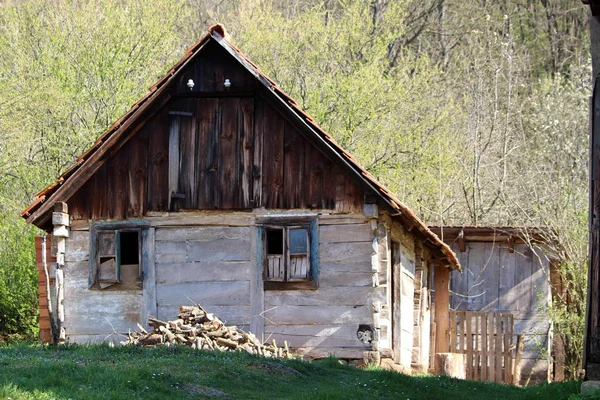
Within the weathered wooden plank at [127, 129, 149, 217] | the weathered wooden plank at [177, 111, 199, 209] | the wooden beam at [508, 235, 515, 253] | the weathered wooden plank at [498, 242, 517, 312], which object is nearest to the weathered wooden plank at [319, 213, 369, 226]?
the weathered wooden plank at [177, 111, 199, 209]

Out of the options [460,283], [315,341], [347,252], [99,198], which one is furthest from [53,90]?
[315,341]

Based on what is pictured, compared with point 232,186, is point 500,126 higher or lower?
higher

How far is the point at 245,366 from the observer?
14.0 metres

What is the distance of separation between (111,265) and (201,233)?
1804 millimetres

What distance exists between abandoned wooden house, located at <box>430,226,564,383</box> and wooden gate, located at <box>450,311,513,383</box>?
3.10 feet

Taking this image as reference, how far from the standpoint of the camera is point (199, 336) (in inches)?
666

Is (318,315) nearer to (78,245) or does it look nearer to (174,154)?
(174,154)

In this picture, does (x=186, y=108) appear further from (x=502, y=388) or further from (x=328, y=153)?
(x=502, y=388)

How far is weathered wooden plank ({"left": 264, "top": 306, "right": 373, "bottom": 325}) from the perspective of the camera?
1830 centimetres

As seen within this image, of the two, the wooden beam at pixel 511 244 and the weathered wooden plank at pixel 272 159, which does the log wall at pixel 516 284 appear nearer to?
the wooden beam at pixel 511 244

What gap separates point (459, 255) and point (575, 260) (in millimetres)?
3060

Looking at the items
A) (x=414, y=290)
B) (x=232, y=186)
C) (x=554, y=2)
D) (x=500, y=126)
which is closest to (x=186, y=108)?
(x=232, y=186)

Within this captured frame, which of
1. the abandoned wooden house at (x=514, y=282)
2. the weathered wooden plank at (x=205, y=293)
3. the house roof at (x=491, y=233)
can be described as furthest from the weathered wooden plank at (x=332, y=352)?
the house roof at (x=491, y=233)

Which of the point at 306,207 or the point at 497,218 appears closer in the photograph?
the point at 306,207
